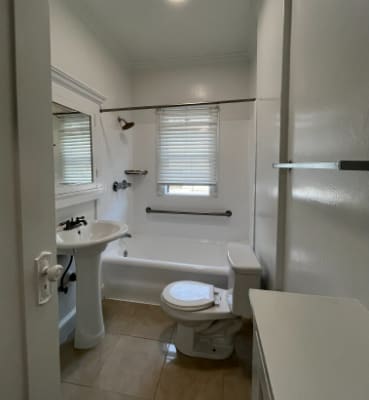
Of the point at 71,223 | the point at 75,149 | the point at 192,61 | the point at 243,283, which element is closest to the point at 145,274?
the point at 71,223

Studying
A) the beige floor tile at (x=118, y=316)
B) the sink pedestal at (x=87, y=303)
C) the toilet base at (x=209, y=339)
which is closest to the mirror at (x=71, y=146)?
the sink pedestal at (x=87, y=303)

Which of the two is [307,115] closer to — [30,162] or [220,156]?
[30,162]

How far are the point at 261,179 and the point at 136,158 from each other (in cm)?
194

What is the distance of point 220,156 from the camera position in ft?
10.3

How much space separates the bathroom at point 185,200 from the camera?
645 mm

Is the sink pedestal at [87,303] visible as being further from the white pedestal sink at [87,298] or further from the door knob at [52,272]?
the door knob at [52,272]

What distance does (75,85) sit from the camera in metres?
2.03

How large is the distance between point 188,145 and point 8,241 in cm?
271

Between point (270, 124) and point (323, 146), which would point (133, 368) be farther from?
point (270, 124)

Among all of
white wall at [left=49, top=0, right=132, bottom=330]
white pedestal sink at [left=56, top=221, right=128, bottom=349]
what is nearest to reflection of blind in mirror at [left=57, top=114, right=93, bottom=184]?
white wall at [left=49, top=0, right=132, bottom=330]

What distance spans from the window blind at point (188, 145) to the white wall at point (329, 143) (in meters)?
1.91

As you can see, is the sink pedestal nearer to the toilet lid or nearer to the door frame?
the toilet lid

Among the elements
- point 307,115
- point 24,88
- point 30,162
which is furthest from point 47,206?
point 307,115

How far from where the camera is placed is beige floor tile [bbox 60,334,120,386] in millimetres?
1562
